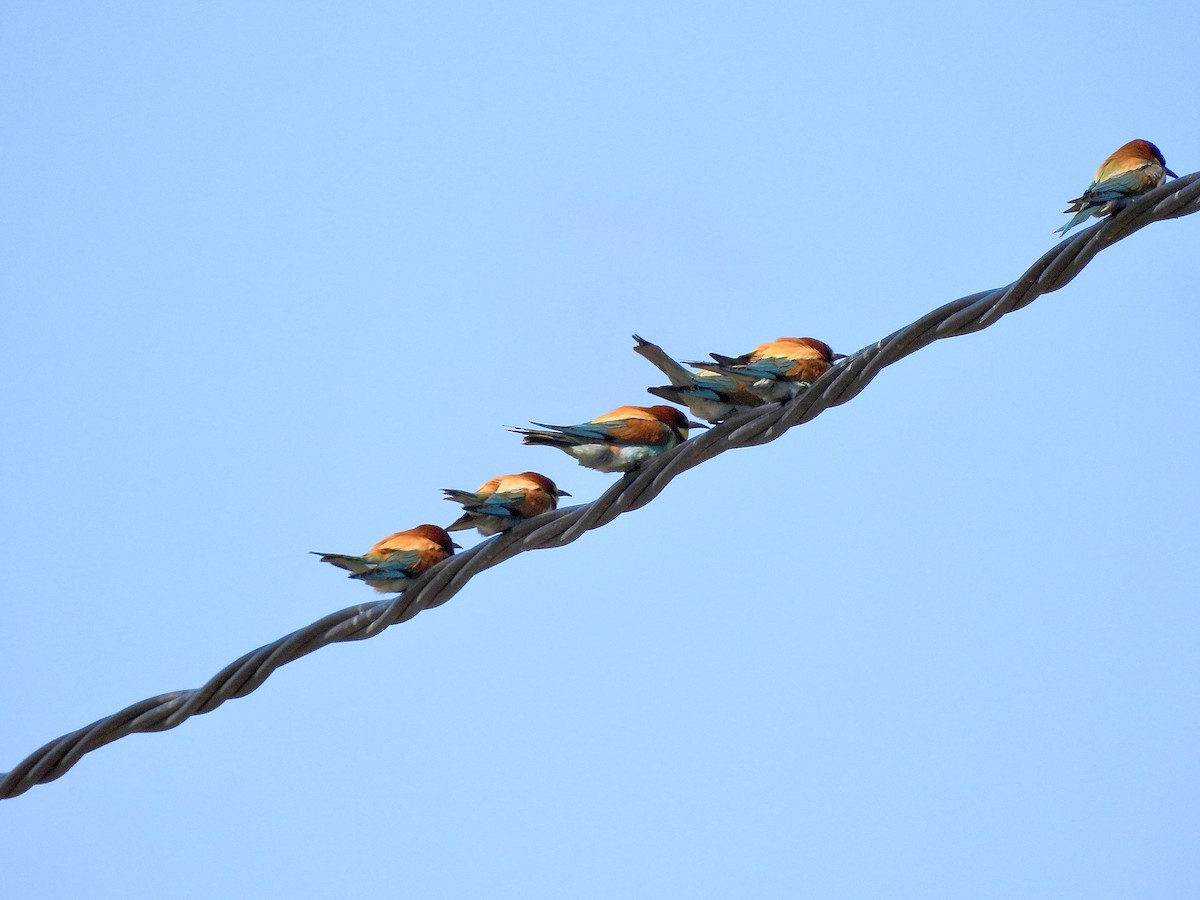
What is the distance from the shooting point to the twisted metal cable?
15.9ft

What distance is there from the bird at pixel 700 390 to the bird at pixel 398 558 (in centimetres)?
84

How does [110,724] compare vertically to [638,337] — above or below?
below

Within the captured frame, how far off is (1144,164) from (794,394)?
141 cm

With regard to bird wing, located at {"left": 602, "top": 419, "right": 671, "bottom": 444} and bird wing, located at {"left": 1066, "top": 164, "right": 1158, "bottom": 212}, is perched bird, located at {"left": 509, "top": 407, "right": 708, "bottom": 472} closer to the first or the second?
bird wing, located at {"left": 602, "top": 419, "right": 671, "bottom": 444}

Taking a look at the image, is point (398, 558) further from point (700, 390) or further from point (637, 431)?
point (700, 390)

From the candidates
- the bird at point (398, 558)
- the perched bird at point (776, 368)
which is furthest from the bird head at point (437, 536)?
the perched bird at point (776, 368)

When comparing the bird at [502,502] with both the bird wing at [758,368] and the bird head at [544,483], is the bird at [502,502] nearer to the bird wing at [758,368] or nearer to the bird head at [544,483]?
the bird head at [544,483]

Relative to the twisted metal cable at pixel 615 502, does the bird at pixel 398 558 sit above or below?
above

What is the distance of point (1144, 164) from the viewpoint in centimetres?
538

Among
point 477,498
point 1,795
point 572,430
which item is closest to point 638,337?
point 572,430

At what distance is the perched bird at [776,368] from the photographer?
5145 mm

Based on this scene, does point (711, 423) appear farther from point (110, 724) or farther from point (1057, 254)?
point (110, 724)

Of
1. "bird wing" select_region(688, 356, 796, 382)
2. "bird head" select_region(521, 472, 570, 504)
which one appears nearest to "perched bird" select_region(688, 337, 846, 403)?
"bird wing" select_region(688, 356, 796, 382)

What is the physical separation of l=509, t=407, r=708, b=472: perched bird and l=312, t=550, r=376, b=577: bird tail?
633mm
